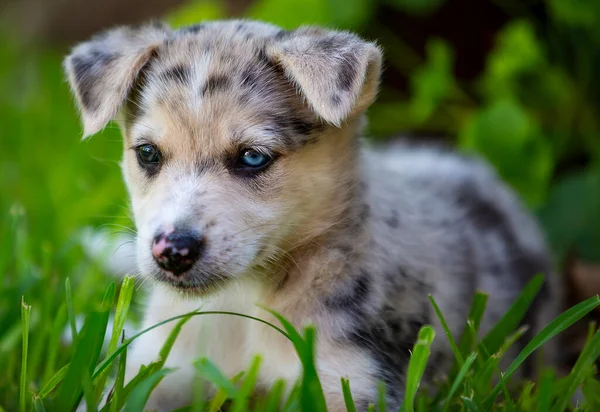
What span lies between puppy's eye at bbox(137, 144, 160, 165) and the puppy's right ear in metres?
0.19

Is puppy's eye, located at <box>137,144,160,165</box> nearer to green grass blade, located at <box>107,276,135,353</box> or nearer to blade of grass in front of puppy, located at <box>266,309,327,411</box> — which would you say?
green grass blade, located at <box>107,276,135,353</box>

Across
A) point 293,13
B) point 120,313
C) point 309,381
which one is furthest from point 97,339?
point 293,13

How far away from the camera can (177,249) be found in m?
2.88

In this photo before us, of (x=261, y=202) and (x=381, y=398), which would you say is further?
(x=261, y=202)

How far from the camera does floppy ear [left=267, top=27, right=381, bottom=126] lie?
307 cm

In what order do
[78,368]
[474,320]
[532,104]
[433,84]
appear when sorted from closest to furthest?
[78,368]
[474,320]
[433,84]
[532,104]

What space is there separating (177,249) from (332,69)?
36.3 inches

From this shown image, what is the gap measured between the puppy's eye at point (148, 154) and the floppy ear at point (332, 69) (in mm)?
622

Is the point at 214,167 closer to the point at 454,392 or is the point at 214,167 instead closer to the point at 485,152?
the point at 454,392

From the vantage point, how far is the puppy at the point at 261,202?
3057mm

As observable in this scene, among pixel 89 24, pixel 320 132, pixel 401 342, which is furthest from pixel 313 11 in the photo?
pixel 89 24

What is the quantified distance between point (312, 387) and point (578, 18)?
3531 millimetres

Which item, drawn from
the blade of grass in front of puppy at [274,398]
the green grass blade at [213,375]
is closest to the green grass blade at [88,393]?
the green grass blade at [213,375]

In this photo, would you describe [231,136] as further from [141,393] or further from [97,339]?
[141,393]
